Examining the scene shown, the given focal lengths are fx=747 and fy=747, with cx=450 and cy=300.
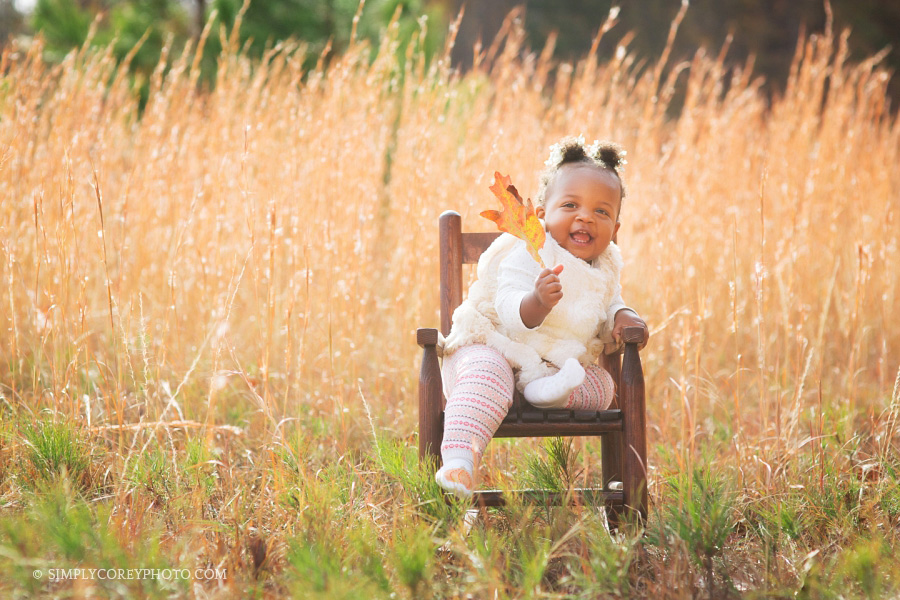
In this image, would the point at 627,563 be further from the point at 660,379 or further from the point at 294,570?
the point at 660,379

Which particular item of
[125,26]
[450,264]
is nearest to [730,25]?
[125,26]

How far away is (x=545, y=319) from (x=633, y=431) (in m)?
0.29

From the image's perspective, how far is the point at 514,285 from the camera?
152cm

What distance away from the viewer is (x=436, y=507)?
1.38 metres

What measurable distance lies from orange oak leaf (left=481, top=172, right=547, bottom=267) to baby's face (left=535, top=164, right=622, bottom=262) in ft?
0.39

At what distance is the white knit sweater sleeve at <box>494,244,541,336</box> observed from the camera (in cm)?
145

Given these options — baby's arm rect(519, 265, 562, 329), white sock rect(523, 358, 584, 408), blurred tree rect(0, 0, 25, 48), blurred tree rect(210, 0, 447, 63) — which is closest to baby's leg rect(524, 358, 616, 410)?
white sock rect(523, 358, 584, 408)

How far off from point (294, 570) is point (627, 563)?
0.54 m

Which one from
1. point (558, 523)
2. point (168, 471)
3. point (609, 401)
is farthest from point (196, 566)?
point (609, 401)

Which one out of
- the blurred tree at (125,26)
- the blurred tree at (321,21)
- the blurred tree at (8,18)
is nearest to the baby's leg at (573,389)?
the blurred tree at (321,21)

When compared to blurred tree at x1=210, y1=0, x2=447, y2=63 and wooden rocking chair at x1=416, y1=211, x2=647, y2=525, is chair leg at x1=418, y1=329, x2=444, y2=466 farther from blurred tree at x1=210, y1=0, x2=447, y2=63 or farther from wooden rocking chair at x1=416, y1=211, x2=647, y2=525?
blurred tree at x1=210, y1=0, x2=447, y2=63

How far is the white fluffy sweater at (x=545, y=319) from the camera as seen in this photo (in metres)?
1.50

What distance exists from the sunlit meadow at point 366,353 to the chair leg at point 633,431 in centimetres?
8

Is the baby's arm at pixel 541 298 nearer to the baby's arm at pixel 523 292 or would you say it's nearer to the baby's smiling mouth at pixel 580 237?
the baby's arm at pixel 523 292
